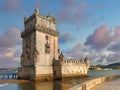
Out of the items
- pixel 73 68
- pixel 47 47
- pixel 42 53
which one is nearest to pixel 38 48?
pixel 42 53

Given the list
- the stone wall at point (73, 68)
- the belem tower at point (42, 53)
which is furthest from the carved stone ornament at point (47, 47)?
the stone wall at point (73, 68)

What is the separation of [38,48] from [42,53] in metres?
2.05

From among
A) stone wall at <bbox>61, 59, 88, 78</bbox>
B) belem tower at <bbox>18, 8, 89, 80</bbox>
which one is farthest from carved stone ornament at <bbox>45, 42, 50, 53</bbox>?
stone wall at <bbox>61, 59, 88, 78</bbox>

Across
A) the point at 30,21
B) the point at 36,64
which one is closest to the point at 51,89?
the point at 36,64

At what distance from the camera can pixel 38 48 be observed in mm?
53250

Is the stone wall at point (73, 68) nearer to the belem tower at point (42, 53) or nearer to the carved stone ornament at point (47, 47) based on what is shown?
the belem tower at point (42, 53)

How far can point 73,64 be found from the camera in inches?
2447

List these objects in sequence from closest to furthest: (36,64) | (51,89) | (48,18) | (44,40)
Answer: (51,89)
(36,64)
(44,40)
(48,18)

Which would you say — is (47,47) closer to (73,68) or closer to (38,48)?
(38,48)

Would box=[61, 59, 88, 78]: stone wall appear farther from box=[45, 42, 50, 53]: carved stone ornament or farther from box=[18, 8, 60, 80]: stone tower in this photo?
box=[45, 42, 50, 53]: carved stone ornament

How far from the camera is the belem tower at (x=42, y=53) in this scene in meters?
52.9

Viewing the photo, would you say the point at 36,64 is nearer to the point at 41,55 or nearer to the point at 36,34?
the point at 41,55

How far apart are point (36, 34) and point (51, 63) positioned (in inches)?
391

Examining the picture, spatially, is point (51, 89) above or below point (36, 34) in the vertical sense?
below
